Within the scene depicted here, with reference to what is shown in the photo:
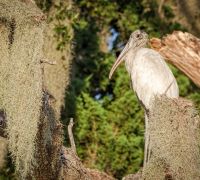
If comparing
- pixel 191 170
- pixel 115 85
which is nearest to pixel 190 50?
pixel 191 170

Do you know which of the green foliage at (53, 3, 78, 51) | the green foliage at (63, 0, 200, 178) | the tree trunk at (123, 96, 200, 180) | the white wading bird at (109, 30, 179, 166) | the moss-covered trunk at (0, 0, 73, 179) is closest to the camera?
the moss-covered trunk at (0, 0, 73, 179)

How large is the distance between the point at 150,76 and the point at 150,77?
0.04 metres

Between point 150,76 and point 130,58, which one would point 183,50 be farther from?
point 150,76

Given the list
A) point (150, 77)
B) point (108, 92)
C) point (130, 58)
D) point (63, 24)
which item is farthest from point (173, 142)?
point (108, 92)

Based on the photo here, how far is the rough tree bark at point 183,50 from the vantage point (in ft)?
25.4

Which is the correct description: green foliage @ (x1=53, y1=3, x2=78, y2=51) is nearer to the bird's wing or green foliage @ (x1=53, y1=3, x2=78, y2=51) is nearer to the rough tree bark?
the rough tree bark

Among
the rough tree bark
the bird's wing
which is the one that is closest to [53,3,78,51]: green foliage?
the rough tree bark

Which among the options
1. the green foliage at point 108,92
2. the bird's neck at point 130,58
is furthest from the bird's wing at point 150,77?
the green foliage at point 108,92

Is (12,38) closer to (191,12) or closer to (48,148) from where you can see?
(48,148)

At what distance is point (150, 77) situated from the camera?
709 cm

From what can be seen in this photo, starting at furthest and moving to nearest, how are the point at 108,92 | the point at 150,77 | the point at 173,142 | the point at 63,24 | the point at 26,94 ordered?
the point at 108,92
the point at 63,24
the point at 150,77
the point at 173,142
the point at 26,94

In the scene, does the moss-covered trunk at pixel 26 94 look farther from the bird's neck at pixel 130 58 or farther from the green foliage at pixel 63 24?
the green foliage at pixel 63 24

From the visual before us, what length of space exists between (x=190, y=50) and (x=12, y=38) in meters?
2.42

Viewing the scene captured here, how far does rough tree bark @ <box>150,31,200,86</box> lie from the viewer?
25.4ft
